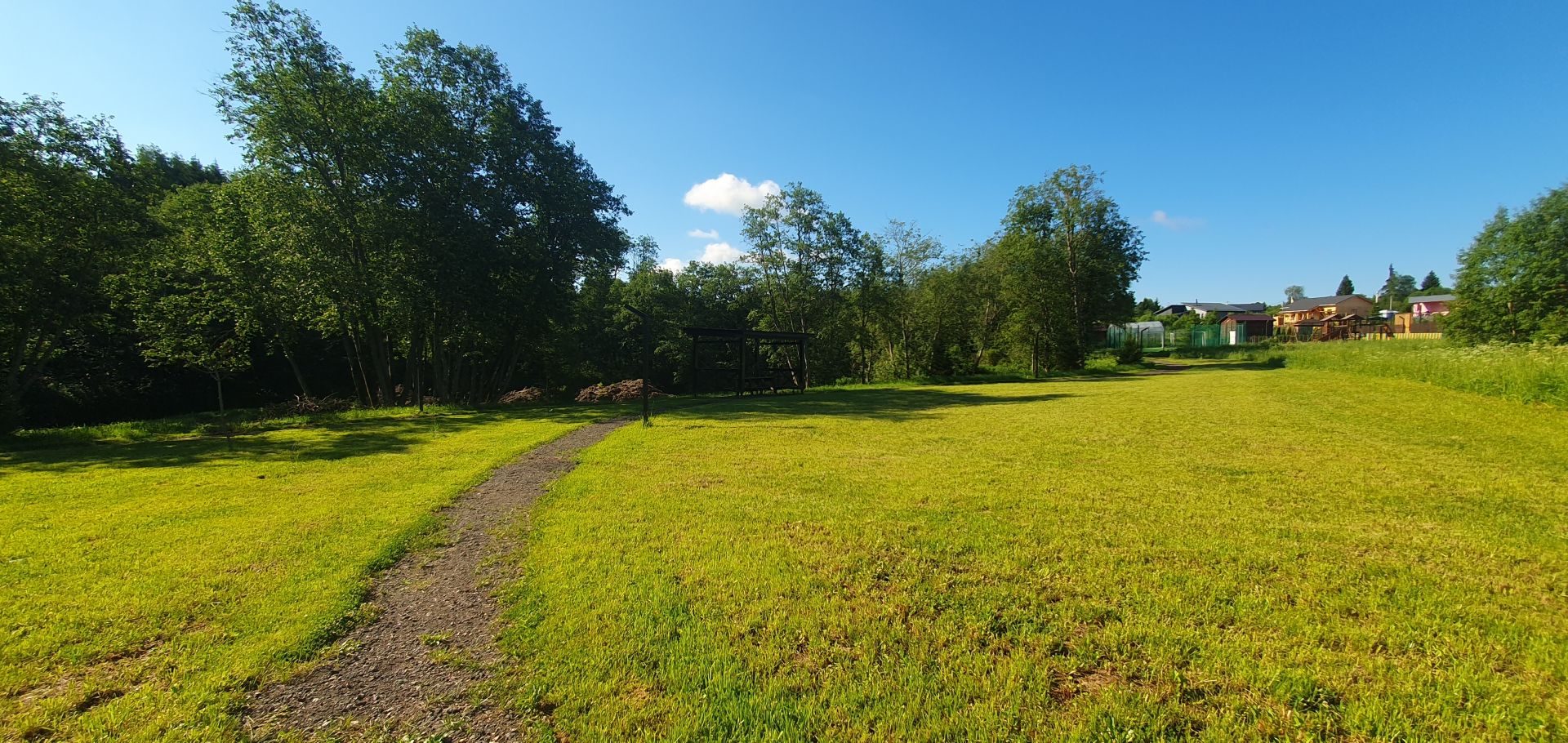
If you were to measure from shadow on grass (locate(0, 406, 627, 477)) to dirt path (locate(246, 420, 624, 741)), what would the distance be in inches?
255

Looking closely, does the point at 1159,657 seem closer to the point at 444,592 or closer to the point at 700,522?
the point at 700,522

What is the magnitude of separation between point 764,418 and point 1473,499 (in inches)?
424

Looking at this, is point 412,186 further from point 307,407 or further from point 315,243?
point 307,407

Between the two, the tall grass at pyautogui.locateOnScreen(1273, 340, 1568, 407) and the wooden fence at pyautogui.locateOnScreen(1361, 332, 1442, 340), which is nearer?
the tall grass at pyautogui.locateOnScreen(1273, 340, 1568, 407)

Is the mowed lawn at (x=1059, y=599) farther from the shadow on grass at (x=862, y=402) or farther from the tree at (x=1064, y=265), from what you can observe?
the tree at (x=1064, y=265)

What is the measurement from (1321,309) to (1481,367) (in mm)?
72738

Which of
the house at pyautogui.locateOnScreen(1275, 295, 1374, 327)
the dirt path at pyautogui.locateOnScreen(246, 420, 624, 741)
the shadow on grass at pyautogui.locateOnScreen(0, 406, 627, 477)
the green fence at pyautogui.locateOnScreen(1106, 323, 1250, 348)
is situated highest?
the house at pyautogui.locateOnScreen(1275, 295, 1374, 327)

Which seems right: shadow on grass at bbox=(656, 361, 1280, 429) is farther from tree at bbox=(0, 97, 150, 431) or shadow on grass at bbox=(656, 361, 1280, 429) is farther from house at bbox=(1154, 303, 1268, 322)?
house at bbox=(1154, 303, 1268, 322)

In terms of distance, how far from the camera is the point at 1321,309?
66.5 meters

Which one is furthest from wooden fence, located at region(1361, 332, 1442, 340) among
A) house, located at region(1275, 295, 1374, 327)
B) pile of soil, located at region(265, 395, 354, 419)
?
pile of soil, located at region(265, 395, 354, 419)

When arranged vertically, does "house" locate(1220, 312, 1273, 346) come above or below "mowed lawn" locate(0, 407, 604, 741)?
above

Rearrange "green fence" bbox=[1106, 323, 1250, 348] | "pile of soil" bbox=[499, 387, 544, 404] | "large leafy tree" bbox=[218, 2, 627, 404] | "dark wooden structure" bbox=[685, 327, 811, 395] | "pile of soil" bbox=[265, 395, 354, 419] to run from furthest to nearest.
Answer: "green fence" bbox=[1106, 323, 1250, 348]
"pile of soil" bbox=[499, 387, 544, 404]
"dark wooden structure" bbox=[685, 327, 811, 395]
"pile of soil" bbox=[265, 395, 354, 419]
"large leafy tree" bbox=[218, 2, 627, 404]

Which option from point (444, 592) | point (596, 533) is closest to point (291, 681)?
point (444, 592)

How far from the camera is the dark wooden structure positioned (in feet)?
65.4
